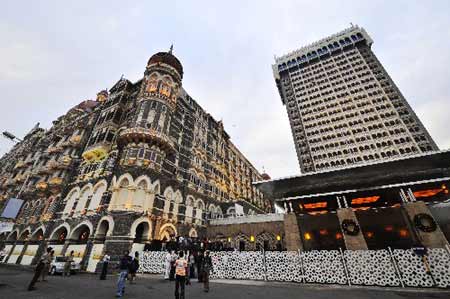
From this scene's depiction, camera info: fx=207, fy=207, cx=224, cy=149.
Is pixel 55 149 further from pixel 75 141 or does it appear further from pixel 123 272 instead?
pixel 123 272

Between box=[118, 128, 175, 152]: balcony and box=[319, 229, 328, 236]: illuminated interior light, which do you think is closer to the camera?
box=[319, 229, 328, 236]: illuminated interior light

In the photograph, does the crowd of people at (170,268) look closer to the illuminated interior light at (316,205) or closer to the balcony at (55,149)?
the illuminated interior light at (316,205)

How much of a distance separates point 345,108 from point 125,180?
64.3 meters

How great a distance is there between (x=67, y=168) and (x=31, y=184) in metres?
10.9

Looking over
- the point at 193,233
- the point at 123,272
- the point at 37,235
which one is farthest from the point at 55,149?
the point at 123,272

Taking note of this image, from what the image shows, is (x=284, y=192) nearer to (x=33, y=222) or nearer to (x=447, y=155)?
(x=447, y=155)

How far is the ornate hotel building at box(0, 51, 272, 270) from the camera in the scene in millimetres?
21252

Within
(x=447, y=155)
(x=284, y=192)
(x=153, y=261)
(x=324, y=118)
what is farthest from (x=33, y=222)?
(x=324, y=118)

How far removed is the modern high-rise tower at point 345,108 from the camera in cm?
5338

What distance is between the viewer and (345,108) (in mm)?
62875

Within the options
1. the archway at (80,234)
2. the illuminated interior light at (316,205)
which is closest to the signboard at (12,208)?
the archway at (80,234)

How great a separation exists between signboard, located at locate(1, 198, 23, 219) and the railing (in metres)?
32.3

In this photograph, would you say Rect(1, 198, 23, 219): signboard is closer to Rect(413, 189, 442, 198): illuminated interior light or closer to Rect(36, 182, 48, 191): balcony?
Rect(36, 182, 48, 191): balcony

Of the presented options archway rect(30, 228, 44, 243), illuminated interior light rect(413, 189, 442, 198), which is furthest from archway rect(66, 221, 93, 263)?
illuminated interior light rect(413, 189, 442, 198)
